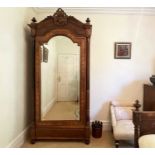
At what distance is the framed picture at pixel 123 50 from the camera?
13.9 feet

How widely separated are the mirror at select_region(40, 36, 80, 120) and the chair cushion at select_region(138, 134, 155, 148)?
1532mm

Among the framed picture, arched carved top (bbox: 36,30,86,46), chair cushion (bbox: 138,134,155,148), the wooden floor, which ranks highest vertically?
arched carved top (bbox: 36,30,86,46)

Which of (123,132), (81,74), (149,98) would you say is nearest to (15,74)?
(81,74)

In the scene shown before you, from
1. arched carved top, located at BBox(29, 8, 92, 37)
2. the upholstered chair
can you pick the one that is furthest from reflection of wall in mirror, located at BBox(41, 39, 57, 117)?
the upholstered chair

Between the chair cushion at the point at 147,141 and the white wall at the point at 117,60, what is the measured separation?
6.80 feet

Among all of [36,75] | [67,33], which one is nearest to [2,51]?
[36,75]

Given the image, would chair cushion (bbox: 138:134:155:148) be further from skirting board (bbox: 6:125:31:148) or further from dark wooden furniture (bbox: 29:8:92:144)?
skirting board (bbox: 6:125:31:148)

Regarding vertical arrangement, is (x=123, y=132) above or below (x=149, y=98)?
below

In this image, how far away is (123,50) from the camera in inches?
168

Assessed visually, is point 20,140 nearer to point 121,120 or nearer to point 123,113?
point 121,120

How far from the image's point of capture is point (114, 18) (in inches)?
167

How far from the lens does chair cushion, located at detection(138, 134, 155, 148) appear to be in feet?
6.97

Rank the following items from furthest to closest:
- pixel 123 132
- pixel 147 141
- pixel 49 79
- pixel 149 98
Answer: pixel 149 98 < pixel 49 79 < pixel 123 132 < pixel 147 141

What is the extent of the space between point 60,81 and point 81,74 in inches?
14.9
